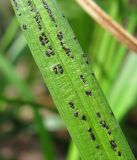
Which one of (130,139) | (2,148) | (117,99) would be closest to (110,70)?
(117,99)

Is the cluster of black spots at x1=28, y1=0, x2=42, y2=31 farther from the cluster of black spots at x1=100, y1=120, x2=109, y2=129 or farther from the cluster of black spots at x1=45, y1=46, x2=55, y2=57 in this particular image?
the cluster of black spots at x1=100, y1=120, x2=109, y2=129

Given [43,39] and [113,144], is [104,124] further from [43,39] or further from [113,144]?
[43,39]

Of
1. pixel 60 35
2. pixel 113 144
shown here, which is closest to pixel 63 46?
pixel 60 35

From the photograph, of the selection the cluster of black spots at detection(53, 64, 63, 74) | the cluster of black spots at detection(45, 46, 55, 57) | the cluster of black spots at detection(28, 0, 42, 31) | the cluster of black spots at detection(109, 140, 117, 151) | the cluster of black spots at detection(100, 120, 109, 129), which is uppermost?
the cluster of black spots at detection(28, 0, 42, 31)

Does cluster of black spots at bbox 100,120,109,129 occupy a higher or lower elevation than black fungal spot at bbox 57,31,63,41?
lower

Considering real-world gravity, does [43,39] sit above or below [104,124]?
above

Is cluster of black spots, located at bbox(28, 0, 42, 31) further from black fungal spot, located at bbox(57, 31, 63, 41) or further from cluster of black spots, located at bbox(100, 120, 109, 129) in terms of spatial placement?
cluster of black spots, located at bbox(100, 120, 109, 129)

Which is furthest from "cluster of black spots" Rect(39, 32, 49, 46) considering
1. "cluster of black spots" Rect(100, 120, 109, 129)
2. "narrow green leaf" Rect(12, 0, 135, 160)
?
"cluster of black spots" Rect(100, 120, 109, 129)

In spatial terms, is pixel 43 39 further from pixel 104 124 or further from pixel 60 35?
pixel 104 124

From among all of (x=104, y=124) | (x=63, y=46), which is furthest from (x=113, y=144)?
(x=63, y=46)
